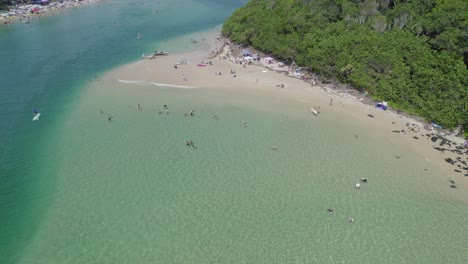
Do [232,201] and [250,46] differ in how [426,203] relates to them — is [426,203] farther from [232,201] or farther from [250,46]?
[250,46]

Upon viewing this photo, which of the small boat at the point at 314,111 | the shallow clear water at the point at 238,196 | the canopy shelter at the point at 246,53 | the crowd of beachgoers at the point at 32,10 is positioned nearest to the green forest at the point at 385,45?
the canopy shelter at the point at 246,53

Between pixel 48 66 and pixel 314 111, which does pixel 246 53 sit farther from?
pixel 48 66

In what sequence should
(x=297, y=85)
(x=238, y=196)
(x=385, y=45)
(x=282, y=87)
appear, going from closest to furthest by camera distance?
(x=238, y=196), (x=385, y=45), (x=282, y=87), (x=297, y=85)

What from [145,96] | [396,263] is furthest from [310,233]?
[145,96]

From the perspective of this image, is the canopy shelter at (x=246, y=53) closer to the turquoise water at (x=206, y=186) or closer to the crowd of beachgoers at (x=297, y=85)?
the crowd of beachgoers at (x=297, y=85)

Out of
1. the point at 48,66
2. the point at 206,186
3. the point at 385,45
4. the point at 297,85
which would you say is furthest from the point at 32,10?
the point at 385,45

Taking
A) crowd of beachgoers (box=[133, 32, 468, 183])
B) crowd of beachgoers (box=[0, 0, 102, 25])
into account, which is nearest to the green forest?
crowd of beachgoers (box=[133, 32, 468, 183])
